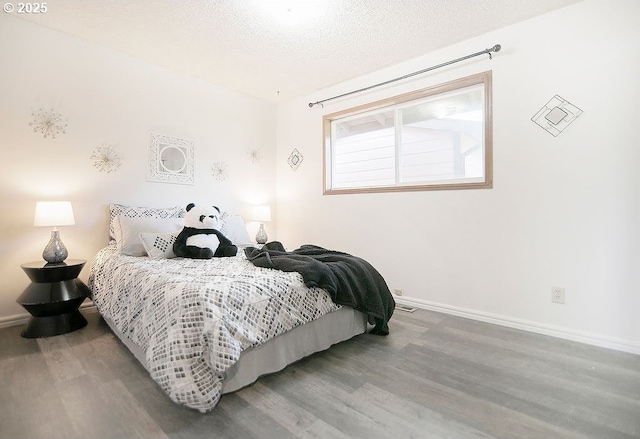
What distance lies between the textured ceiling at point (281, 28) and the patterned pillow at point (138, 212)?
148 cm

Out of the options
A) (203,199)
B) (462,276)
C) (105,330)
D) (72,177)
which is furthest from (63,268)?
(462,276)

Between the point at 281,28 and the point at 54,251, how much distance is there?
97.9 inches

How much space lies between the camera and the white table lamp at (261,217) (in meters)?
3.94

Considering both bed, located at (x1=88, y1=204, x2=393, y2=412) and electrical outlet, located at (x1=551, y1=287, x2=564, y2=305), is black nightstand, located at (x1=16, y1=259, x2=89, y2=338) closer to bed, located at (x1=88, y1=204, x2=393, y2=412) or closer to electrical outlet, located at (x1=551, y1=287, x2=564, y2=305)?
bed, located at (x1=88, y1=204, x2=393, y2=412)

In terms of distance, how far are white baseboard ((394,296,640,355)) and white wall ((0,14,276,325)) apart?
8.42ft

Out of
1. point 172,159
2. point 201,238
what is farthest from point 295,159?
point 201,238

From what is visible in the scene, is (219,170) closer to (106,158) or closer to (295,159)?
(295,159)

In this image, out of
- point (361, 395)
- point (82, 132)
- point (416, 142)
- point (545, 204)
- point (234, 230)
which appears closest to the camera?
point (361, 395)

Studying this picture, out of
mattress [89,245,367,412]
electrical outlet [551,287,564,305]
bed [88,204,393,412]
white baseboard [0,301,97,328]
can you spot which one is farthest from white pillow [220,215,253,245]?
electrical outlet [551,287,564,305]

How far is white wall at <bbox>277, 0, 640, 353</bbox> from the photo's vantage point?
2.18 metres

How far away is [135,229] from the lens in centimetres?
277

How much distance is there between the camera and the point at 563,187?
239cm

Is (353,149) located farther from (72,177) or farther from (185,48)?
(72,177)

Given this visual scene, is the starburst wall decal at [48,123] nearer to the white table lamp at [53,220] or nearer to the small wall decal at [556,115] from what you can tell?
the white table lamp at [53,220]
